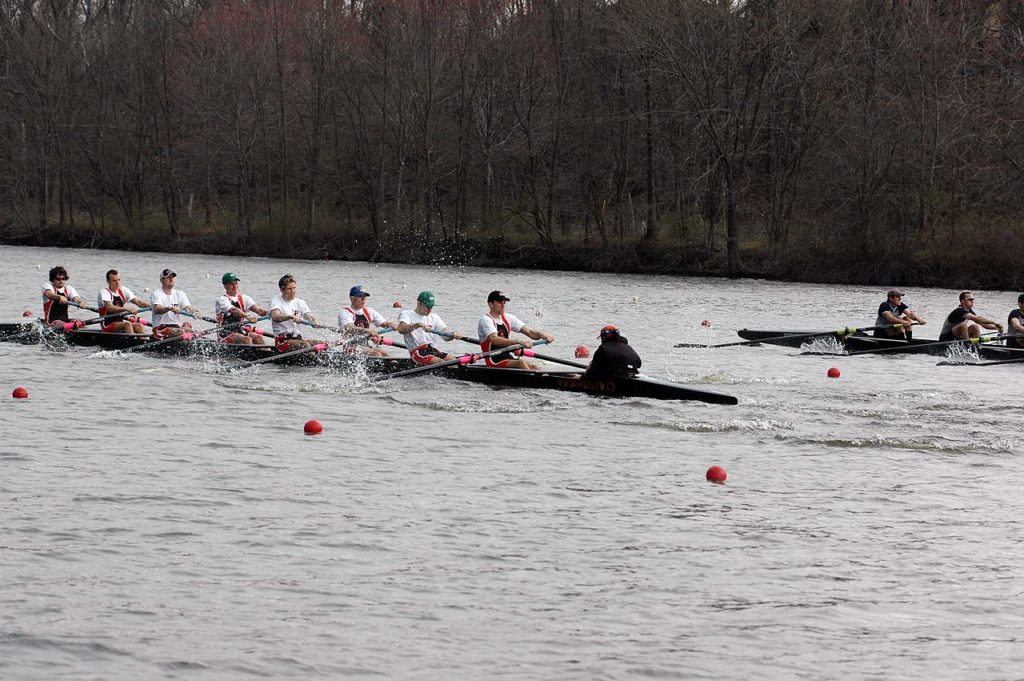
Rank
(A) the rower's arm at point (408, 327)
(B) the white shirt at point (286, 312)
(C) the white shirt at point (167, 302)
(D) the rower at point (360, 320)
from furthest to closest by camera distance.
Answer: (C) the white shirt at point (167, 302)
(B) the white shirt at point (286, 312)
(D) the rower at point (360, 320)
(A) the rower's arm at point (408, 327)

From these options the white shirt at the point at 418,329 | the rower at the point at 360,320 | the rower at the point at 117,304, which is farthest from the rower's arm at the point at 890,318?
the rower at the point at 117,304

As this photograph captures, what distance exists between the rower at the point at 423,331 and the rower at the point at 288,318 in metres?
1.94

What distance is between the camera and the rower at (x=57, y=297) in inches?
894

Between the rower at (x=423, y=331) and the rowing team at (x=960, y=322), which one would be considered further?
the rowing team at (x=960, y=322)

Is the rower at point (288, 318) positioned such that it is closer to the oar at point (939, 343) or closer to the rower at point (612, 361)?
the rower at point (612, 361)

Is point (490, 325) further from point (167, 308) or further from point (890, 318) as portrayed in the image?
point (890, 318)

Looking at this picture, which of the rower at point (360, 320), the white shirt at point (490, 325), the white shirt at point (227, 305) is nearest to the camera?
the white shirt at point (490, 325)

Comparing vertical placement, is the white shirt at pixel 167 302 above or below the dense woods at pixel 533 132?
below

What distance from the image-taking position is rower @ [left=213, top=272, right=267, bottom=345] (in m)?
21.1

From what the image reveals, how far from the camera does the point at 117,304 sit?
22.6m

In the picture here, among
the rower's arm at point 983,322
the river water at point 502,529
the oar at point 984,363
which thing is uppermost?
the rower's arm at point 983,322

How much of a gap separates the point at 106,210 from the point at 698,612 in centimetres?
5568

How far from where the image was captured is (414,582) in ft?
32.0

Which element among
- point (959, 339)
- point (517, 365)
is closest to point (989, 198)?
point (959, 339)
